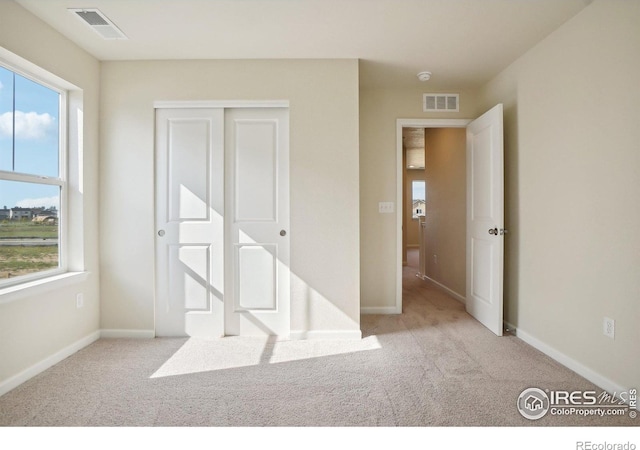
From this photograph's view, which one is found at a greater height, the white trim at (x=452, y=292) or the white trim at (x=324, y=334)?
the white trim at (x=452, y=292)

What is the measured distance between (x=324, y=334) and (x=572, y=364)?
6.22ft

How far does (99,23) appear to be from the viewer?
245 centimetres

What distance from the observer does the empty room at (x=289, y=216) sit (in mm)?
2041

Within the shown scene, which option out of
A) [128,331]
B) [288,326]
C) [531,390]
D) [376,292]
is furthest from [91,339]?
[531,390]

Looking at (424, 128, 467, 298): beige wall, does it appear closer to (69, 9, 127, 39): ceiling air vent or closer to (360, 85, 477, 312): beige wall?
(360, 85, 477, 312): beige wall

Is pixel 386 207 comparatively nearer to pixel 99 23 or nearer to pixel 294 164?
pixel 294 164

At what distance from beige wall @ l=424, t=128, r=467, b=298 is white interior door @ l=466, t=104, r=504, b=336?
54cm

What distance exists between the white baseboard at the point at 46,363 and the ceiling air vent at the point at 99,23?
2.51m

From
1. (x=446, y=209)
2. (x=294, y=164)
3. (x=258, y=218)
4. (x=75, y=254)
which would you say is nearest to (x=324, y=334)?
(x=258, y=218)

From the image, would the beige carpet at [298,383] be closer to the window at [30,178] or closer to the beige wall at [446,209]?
the window at [30,178]

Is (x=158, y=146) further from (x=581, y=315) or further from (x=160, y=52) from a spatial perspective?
(x=581, y=315)

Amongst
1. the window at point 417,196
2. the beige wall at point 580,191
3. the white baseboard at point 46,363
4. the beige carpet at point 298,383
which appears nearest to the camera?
the beige carpet at point 298,383

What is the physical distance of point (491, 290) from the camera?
322 cm

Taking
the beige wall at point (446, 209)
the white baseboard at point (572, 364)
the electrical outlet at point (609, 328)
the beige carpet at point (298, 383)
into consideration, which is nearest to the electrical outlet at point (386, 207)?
the beige wall at point (446, 209)
